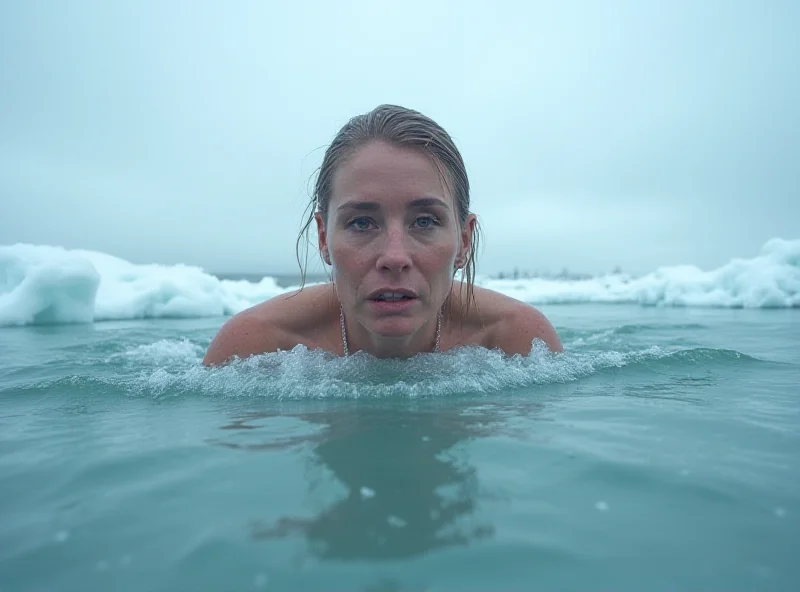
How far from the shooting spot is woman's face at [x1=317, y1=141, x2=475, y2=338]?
1884 mm

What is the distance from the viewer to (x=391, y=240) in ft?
6.10

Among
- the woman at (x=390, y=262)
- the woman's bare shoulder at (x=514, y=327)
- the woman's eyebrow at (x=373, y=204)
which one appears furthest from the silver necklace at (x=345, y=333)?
the woman's eyebrow at (x=373, y=204)

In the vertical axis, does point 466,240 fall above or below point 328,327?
above

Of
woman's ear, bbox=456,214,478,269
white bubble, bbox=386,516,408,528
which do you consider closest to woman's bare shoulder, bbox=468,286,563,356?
woman's ear, bbox=456,214,478,269

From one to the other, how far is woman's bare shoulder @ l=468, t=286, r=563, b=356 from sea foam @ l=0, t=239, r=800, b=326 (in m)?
7.08

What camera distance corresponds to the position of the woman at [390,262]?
191 centimetres

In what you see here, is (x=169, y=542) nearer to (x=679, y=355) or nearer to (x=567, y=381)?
(x=567, y=381)

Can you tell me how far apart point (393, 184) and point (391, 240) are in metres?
0.24

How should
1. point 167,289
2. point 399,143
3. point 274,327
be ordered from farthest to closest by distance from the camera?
point 167,289 < point 274,327 < point 399,143

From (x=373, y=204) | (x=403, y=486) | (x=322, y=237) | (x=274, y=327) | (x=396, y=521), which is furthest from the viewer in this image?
(x=274, y=327)

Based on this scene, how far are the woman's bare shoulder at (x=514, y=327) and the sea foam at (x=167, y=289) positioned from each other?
23.2ft

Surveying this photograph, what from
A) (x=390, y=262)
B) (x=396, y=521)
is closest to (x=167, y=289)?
(x=390, y=262)

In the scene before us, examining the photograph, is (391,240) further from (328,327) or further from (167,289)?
(167,289)

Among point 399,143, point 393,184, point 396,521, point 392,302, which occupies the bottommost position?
point 396,521
